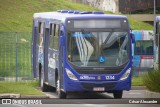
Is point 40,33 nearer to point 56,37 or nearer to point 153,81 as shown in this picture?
point 56,37

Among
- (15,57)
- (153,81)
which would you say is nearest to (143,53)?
(15,57)

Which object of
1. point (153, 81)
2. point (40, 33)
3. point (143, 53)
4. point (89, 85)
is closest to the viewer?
point (153, 81)

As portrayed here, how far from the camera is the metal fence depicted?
3531 centimetres

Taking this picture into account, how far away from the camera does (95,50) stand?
79.7ft

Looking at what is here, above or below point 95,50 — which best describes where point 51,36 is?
above

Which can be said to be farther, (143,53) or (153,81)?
(143,53)

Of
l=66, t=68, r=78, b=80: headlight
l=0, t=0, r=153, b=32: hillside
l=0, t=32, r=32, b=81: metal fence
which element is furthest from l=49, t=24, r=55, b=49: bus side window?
l=0, t=0, r=153, b=32: hillside

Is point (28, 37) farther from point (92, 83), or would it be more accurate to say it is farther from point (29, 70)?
point (92, 83)

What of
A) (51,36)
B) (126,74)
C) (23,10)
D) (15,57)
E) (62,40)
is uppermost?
(62,40)

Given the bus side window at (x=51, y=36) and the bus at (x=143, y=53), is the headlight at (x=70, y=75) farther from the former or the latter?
the bus at (x=143, y=53)

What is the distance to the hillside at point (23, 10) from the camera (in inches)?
1964

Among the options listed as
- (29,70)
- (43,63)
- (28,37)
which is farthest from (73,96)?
(28,37)

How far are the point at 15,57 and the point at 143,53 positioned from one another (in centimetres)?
700

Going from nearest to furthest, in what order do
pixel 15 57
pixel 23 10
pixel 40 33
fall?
1. pixel 40 33
2. pixel 15 57
3. pixel 23 10
